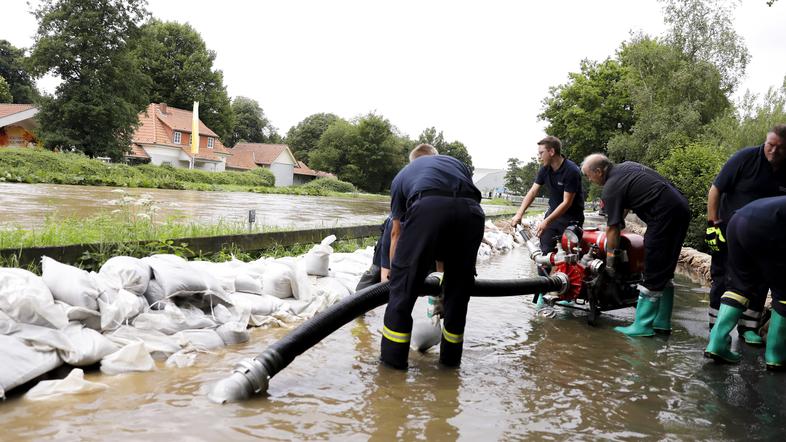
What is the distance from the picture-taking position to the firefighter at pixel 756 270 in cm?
376

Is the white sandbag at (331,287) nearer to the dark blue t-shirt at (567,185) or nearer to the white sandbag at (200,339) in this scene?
the white sandbag at (200,339)

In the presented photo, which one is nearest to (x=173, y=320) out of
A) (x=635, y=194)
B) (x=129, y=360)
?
(x=129, y=360)

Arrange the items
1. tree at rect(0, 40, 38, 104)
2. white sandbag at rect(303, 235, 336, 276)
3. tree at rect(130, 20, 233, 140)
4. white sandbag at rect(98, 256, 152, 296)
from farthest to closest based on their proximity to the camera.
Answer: tree at rect(0, 40, 38, 104) → tree at rect(130, 20, 233, 140) → white sandbag at rect(303, 235, 336, 276) → white sandbag at rect(98, 256, 152, 296)

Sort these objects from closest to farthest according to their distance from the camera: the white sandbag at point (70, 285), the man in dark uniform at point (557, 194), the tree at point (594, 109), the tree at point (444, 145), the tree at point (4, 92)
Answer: the white sandbag at point (70, 285) < the man in dark uniform at point (557, 194) < the tree at point (594, 109) < the tree at point (4, 92) < the tree at point (444, 145)

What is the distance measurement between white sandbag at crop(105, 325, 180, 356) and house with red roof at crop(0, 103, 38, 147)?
3952cm

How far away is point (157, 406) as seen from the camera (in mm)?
2785

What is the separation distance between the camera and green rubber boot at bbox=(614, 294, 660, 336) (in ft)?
16.5

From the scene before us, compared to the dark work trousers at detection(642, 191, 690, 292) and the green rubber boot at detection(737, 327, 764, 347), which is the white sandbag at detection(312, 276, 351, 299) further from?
the green rubber boot at detection(737, 327, 764, 347)

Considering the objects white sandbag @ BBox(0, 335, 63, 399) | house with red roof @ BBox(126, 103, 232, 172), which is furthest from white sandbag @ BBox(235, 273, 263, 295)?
house with red roof @ BBox(126, 103, 232, 172)

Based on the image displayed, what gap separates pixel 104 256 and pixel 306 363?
2.02 meters

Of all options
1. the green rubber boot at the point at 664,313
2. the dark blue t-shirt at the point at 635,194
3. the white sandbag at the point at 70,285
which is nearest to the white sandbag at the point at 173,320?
A: the white sandbag at the point at 70,285

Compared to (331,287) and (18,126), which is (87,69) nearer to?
(18,126)

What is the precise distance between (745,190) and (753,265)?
2.84 feet

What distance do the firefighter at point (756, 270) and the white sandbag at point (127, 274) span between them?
3.87 meters
